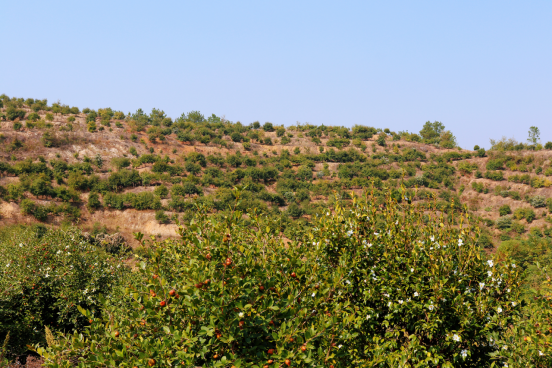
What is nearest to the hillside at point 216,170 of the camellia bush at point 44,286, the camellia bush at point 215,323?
the camellia bush at point 44,286

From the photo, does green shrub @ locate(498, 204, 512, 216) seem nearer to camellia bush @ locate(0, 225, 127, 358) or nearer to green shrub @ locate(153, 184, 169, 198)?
green shrub @ locate(153, 184, 169, 198)

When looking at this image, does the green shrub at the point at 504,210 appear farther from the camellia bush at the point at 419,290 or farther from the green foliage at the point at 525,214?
the camellia bush at the point at 419,290

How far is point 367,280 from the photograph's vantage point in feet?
18.6

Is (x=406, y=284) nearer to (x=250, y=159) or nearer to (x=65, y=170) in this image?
(x=65, y=170)

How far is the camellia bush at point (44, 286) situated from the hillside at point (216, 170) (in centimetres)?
2030

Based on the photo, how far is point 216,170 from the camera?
5319cm

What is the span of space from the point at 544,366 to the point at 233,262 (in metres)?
4.04

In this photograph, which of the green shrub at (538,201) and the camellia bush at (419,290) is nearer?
the camellia bush at (419,290)

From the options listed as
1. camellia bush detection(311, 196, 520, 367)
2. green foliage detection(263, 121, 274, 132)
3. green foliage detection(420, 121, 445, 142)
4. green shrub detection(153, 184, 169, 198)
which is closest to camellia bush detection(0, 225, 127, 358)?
camellia bush detection(311, 196, 520, 367)

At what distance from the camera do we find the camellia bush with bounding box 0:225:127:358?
421 inches

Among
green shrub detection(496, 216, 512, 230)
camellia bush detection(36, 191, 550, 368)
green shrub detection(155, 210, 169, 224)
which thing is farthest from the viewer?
green shrub detection(496, 216, 512, 230)

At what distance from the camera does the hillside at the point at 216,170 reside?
40.3 metres

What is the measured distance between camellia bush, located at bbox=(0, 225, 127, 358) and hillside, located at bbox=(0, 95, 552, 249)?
2030cm

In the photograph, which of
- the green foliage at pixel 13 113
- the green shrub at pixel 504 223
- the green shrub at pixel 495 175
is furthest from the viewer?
the green shrub at pixel 495 175
